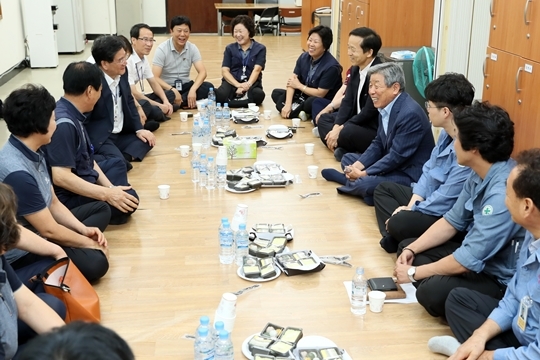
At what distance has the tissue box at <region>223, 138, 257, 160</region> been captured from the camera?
224 inches

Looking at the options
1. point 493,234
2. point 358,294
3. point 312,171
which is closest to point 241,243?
point 358,294

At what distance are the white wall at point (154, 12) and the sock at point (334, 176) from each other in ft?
37.3

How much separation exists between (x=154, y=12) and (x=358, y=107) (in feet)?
35.8

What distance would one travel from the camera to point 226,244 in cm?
373

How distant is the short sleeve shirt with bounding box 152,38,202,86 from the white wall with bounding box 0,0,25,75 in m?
2.98

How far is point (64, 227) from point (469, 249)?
80.3 inches

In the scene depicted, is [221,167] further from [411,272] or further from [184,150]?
[411,272]

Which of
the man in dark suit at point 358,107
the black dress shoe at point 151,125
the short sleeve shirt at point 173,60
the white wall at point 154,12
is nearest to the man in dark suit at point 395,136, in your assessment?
the man in dark suit at point 358,107

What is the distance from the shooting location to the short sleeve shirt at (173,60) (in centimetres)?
725

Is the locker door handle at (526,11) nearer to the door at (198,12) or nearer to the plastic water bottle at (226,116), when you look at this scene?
the plastic water bottle at (226,116)

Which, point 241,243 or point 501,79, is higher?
point 501,79

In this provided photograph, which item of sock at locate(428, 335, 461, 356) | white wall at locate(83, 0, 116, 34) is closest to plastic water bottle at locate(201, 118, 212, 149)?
sock at locate(428, 335, 461, 356)

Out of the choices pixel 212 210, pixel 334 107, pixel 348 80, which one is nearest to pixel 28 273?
pixel 212 210

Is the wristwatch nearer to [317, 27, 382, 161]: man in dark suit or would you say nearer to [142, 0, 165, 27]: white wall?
[317, 27, 382, 161]: man in dark suit
